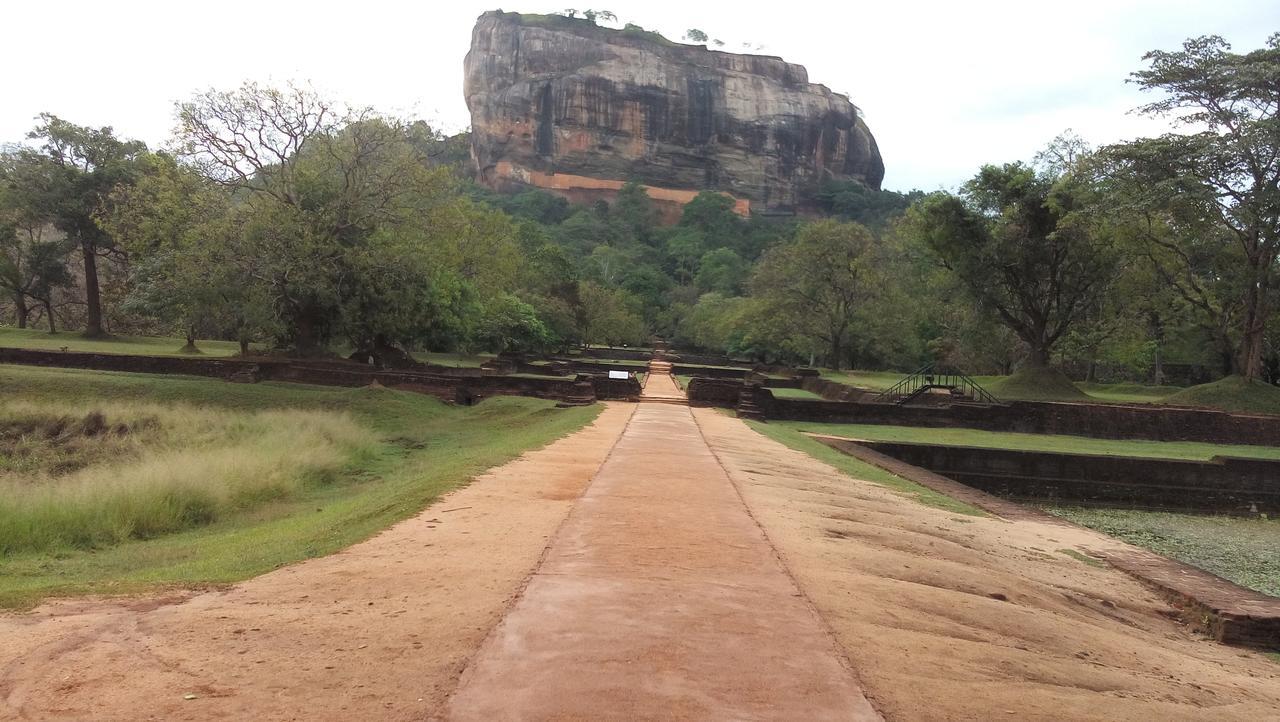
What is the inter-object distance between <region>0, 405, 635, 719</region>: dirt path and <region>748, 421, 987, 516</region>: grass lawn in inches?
295

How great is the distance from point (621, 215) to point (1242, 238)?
9425 cm

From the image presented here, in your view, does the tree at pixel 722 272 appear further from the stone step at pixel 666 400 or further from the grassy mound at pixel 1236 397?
the stone step at pixel 666 400

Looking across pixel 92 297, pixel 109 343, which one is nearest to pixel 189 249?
pixel 109 343

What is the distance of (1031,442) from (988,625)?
57.2 ft

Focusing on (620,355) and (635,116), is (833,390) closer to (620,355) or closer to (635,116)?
(620,355)

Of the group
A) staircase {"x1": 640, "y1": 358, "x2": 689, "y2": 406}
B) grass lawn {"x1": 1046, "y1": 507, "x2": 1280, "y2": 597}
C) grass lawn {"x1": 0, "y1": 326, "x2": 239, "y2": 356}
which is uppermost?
grass lawn {"x1": 0, "y1": 326, "x2": 239, "y2": 356}

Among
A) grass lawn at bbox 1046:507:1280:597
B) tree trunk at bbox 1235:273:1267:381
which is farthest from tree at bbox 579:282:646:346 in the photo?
grass lawn at bbox 1046:507:1280:597

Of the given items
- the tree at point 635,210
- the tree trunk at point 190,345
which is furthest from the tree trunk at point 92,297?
the tree at point 635,210

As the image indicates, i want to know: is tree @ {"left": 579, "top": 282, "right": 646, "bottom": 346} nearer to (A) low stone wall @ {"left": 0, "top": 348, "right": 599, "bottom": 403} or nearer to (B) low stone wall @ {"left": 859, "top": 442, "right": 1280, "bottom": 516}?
(A) low stone wall @ {"left": 0, "top": 348, "right": 599, "bottom": 403}

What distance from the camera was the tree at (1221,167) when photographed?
86.3ft

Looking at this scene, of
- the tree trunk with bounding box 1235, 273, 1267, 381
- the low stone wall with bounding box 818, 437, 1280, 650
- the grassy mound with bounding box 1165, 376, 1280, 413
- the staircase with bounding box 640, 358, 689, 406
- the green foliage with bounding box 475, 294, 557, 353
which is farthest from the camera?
the green foliage with bounding box 475, 294, 557, 353

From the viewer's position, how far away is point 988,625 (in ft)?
17.5

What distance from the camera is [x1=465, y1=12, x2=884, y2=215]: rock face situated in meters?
121

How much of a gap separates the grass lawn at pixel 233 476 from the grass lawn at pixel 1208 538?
8.98m
